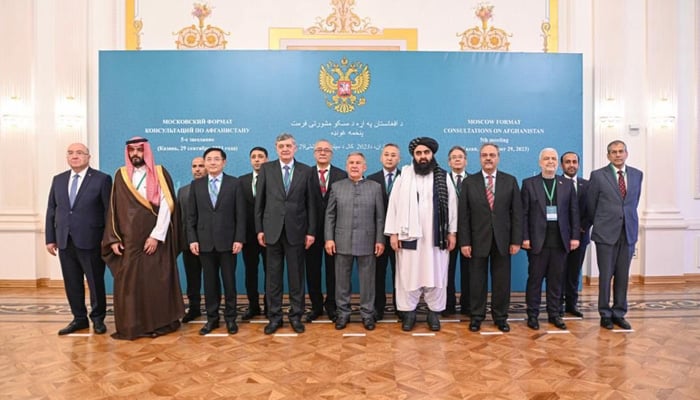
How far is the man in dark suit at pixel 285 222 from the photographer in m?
4.03

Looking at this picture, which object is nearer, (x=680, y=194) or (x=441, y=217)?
(x=441, y=217)

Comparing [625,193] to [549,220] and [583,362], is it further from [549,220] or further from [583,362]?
[583,362]

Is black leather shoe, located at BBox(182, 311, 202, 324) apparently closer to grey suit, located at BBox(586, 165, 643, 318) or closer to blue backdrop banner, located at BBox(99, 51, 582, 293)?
blue backdrop banner, located at BBox(99, 51, 582, 293)

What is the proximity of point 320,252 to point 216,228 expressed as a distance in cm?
99

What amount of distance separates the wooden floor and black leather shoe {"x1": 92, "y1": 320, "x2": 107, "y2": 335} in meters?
0.07

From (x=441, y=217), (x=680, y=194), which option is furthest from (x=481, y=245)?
(x=680, y=194)

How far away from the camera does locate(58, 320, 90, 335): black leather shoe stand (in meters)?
4.06

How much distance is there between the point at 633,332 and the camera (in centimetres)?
404

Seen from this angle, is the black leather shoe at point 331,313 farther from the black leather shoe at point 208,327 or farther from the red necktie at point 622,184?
the red necktie at point 622,184

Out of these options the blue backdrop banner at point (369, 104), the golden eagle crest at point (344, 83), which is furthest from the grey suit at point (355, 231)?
the golden eagle crest at point (344, 83)

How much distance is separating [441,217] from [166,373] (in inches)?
93.7

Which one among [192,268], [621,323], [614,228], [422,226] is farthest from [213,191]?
[621,323]

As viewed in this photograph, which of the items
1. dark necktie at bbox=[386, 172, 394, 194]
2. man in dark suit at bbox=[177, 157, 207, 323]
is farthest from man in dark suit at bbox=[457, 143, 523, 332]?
man in dark suit at bbox=[177, 157, 207, 323]

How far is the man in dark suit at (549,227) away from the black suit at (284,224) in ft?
6.11
